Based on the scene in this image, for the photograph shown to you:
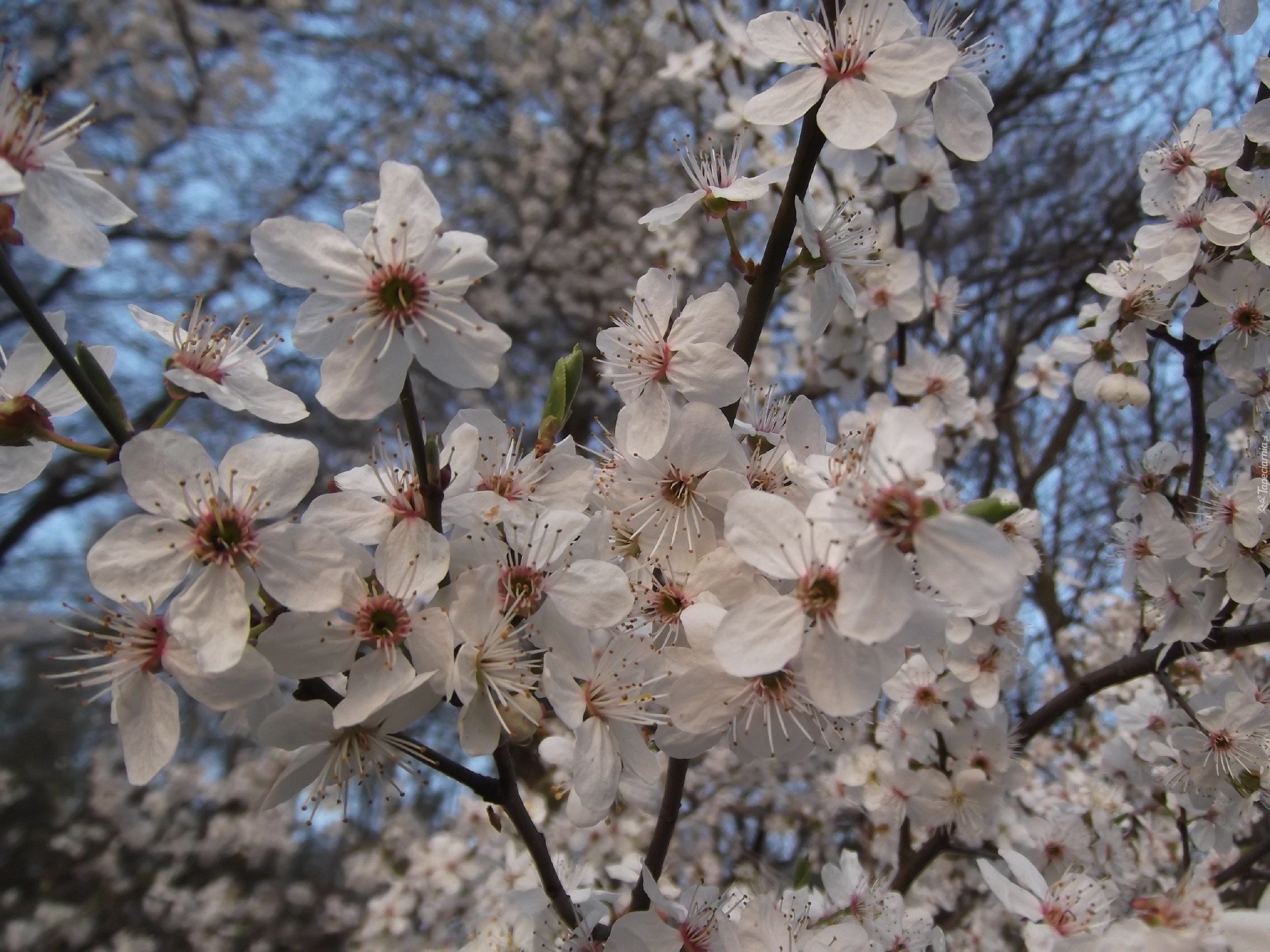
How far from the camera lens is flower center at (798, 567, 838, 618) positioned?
0.93 metres

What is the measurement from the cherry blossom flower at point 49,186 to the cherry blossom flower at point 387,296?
19 cm

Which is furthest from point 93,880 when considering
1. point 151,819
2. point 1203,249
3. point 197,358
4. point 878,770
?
point 1203,249

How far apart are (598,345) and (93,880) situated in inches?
264

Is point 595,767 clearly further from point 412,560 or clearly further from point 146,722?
point 146,722

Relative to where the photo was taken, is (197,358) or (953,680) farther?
(953,680)

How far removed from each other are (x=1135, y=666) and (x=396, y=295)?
1.69 m

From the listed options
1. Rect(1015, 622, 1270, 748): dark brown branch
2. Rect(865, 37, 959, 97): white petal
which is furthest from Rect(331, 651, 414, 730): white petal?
Rect(1015, 622, 1270, 748): dark brown branch

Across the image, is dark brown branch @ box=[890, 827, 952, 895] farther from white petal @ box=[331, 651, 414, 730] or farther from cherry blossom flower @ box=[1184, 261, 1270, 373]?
white petal @ box=[331, 651, 414, 730]

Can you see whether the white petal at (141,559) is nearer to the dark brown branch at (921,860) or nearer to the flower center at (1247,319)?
the dark brown branch at (921,860)

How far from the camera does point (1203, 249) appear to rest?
5.61ft

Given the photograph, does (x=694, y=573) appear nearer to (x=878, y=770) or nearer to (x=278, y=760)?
(x=878, y=770)

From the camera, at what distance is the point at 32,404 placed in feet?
3.31

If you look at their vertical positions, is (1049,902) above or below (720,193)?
below

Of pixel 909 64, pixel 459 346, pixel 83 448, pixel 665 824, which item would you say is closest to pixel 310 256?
pixel 459 346
